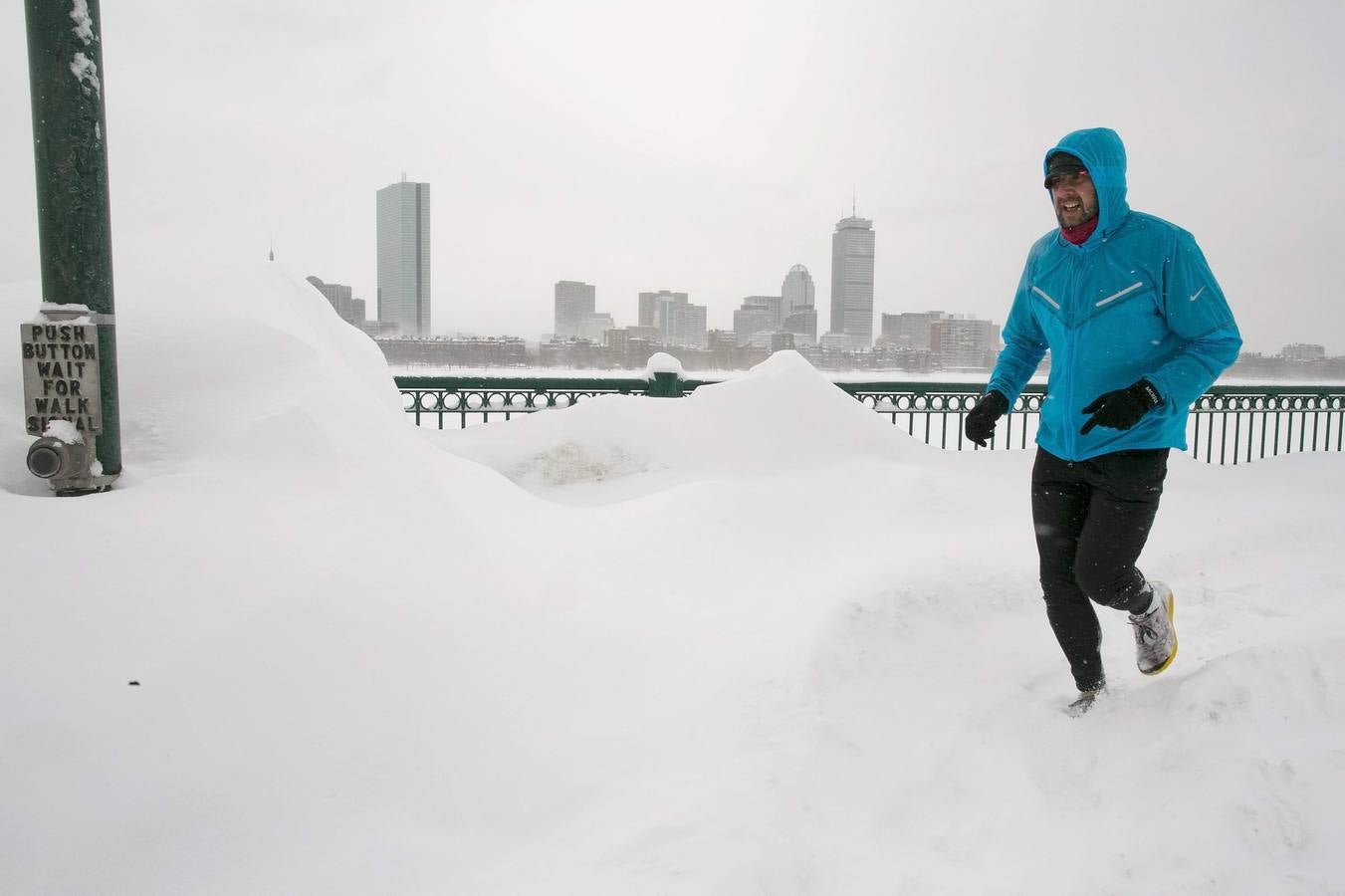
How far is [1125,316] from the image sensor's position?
2.77 m

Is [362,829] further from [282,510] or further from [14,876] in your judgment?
[282,510]

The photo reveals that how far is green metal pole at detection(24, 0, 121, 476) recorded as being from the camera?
2.62 m

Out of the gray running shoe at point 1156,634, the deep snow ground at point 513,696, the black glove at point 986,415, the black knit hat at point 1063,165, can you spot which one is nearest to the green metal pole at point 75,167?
the deep snow ground at point 513,696

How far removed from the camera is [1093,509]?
2.87m

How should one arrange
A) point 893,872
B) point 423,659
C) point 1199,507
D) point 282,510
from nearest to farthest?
point 893,872
point 423,659
point 282,510
point 1199,507

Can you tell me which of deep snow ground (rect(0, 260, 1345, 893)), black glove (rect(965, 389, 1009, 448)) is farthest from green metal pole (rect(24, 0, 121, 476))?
black glove (rect(965, 389, 1009, 448))

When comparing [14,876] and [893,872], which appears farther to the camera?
[893,872]

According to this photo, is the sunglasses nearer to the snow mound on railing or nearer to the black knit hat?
the black knit hat

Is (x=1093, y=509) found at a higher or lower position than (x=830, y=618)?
higher

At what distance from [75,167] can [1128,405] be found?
353cm

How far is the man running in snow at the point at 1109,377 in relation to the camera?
105 inches

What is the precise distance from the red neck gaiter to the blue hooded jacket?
0.02 meters

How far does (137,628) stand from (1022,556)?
4230 mm

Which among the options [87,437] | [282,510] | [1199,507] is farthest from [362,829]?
[1199,507]
